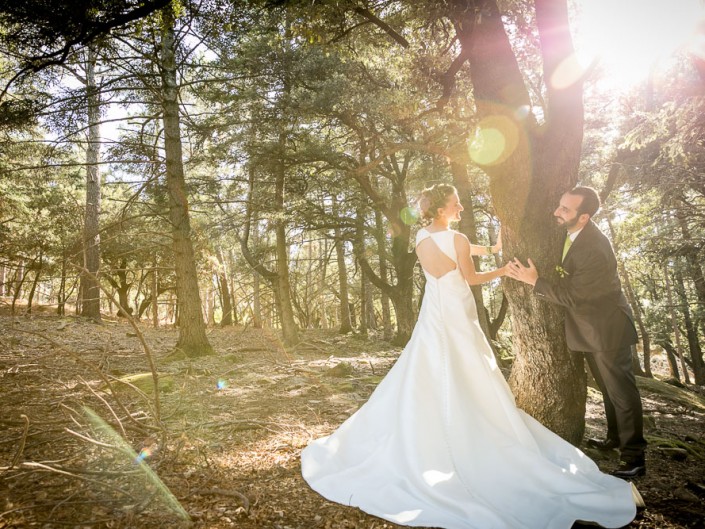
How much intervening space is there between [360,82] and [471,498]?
8552 mm

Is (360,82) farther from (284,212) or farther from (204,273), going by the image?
(204,273)

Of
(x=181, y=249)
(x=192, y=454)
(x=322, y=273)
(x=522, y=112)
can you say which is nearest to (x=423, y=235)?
(x=522, y=112)

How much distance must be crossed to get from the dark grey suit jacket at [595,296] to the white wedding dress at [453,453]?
786 millimetres

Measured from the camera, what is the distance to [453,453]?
3084mm

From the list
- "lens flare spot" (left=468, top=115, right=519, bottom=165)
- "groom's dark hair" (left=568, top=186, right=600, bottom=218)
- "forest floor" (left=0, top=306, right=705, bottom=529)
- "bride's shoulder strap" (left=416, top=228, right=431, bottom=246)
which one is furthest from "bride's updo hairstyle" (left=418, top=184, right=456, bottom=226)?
"forest floor" (left=0, top=306, right=705, bottom=529)

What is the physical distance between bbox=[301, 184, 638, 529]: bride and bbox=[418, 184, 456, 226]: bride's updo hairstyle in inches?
0.4

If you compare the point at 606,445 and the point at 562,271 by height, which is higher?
the point at 562,271

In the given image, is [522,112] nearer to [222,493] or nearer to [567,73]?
[567,73]

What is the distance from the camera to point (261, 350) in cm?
1157

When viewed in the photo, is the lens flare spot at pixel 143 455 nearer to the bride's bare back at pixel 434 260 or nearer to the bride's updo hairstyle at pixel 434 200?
the bride's bare back at pixel 434 260

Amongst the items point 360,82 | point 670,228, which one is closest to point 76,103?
point 360,82

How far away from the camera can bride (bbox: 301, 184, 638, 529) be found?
261cm

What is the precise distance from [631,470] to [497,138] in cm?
305

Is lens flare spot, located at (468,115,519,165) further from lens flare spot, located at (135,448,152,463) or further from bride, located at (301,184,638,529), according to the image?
lens flare spot, located at (135,448,152,463)
